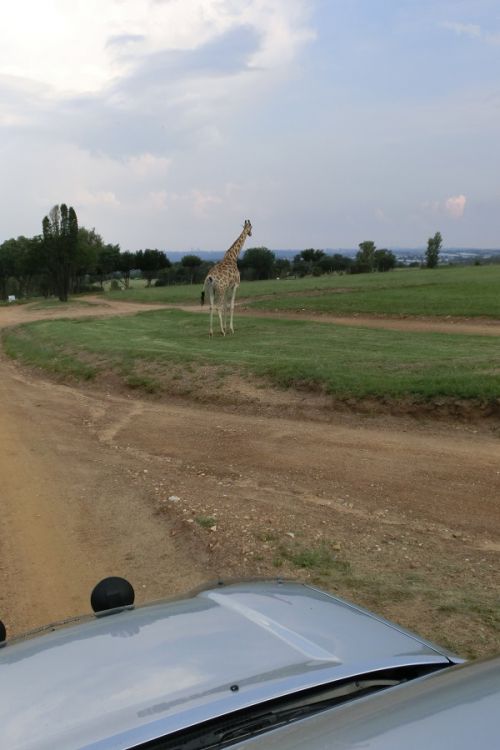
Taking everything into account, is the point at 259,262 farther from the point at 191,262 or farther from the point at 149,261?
the point at 149,261

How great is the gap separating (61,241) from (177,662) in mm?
38692

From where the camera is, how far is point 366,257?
60.4m

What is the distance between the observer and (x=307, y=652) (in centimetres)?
209

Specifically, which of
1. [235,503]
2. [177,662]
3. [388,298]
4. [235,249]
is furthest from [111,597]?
[388,298]

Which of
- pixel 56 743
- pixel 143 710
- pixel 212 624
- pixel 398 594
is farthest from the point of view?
pixel 398 594

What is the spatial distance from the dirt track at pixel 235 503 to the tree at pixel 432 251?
1975 inches

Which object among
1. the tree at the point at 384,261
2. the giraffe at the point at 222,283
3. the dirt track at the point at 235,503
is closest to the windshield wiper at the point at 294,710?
the dirt track at the point at 235,503

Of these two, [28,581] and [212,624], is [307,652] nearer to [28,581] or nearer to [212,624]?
[212,624]

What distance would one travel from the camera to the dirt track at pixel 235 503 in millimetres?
5176

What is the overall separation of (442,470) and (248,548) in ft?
9.29

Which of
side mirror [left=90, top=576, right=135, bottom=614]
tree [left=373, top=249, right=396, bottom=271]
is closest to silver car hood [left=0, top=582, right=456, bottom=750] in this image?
side mirror [left=90, top=576, right=135, bottom=614]

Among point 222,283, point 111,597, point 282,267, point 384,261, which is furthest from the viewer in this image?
point 282,267

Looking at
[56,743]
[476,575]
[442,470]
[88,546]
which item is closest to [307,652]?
[56,743]

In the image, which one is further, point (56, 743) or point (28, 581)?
point (28, 581)
